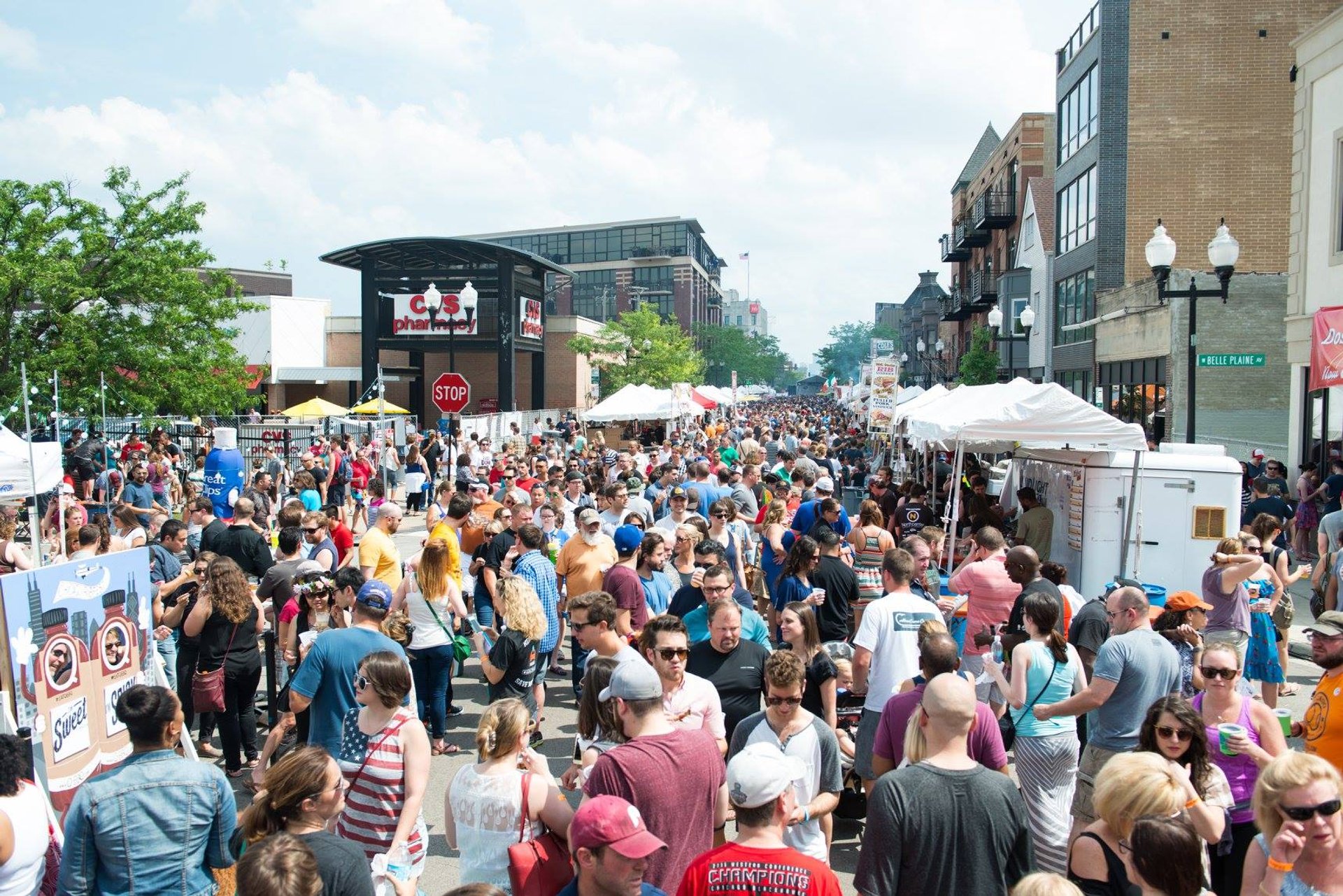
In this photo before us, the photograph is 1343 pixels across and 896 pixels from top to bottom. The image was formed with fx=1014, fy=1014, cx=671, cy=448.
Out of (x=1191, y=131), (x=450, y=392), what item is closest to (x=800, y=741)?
(x=450, y=392)

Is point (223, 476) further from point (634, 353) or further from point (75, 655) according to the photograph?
point (634, 353)

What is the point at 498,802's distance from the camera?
3.75 metres

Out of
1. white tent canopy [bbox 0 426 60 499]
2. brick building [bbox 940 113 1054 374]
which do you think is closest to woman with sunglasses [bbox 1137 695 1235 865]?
white tent canopy [bbox 0 426 60 499]

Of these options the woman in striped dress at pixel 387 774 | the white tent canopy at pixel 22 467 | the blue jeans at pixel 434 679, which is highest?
the white tent canopy at pixel 22 467

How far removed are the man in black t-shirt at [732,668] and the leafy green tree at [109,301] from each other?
20492mm

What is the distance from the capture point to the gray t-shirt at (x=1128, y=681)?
5.06 m

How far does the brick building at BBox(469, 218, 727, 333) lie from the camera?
92125mm

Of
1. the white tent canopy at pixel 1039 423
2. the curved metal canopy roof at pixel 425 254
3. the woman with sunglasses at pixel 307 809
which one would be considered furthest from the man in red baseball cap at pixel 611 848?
the curved metal canopy roof at pixel 425 254

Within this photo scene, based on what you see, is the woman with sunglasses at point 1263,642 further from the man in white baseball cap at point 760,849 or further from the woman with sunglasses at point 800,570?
the man in white baseball cap at point 760,849

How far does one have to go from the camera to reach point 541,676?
23.3 feet

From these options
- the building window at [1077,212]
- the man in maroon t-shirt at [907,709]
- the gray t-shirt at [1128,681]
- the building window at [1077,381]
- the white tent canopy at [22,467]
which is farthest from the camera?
the building window at [1077,381]

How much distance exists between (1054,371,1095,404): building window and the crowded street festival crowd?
844 inches

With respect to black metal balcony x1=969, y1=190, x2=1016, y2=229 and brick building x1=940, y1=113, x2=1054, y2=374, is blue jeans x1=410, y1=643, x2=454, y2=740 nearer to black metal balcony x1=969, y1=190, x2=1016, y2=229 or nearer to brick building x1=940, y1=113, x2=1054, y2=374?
brick building x1=940, y1=113, x2=1054, y2=374

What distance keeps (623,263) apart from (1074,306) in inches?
2558
